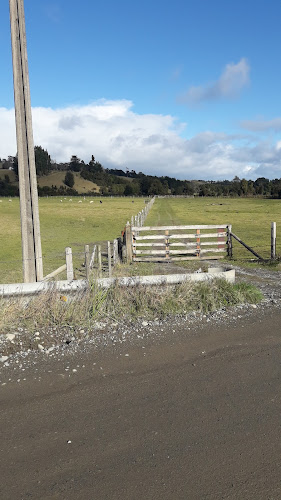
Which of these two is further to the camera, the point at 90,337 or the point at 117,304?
the point at 117,304

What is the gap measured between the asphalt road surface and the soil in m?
0.01

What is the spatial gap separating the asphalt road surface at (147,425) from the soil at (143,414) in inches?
0.5

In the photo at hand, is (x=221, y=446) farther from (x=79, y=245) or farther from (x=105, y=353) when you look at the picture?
(x=79, y=245)

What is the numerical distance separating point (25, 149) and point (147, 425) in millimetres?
6269

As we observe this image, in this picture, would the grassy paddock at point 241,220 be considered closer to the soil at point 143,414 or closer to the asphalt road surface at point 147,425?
the soil at point 143,414

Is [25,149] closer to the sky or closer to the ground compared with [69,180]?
closer to the ground

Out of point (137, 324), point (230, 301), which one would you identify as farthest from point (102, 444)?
point (230, 301)

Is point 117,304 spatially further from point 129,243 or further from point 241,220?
point 241,220

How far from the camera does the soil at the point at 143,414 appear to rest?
132 inches

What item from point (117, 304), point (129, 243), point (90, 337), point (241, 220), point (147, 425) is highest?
point (129, 243)

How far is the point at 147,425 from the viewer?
13.6ft

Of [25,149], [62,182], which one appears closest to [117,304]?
[25,149]

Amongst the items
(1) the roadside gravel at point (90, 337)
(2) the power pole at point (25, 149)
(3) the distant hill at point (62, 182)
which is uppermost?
(3) the distant hill at point (62, 182)

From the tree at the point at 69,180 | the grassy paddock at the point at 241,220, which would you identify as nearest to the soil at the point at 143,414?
the grassy paddock at the point at 241,220
